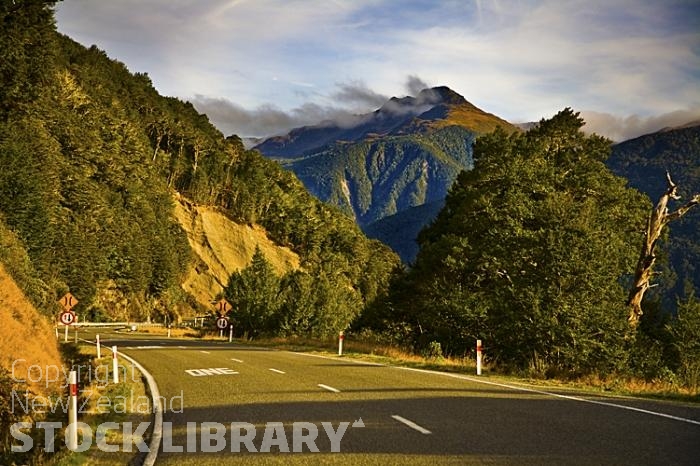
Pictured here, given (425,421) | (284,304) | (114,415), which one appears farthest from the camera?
(284,304)

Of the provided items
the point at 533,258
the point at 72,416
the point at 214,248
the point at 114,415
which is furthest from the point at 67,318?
the point at 214,248

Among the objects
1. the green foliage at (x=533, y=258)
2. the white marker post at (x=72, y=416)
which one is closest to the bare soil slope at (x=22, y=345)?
the white marker post at (x=72, y=416)

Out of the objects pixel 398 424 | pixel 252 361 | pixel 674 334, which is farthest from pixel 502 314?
pixel 398 424

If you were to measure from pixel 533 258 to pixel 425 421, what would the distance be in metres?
16.0

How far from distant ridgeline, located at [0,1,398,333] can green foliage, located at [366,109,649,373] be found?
20091mm

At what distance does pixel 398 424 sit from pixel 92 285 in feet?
214

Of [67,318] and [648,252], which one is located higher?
[648,252]

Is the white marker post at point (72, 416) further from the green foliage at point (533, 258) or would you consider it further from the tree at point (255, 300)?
the tree at point (255, 300)

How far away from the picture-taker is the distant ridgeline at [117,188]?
42.1m

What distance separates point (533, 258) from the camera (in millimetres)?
24188

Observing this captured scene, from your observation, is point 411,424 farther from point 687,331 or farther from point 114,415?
point 687,331

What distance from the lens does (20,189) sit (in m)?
49.0

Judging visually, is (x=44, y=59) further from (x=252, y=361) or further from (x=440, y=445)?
(x=440, y=445)

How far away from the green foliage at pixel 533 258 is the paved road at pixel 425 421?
6.95 meters
